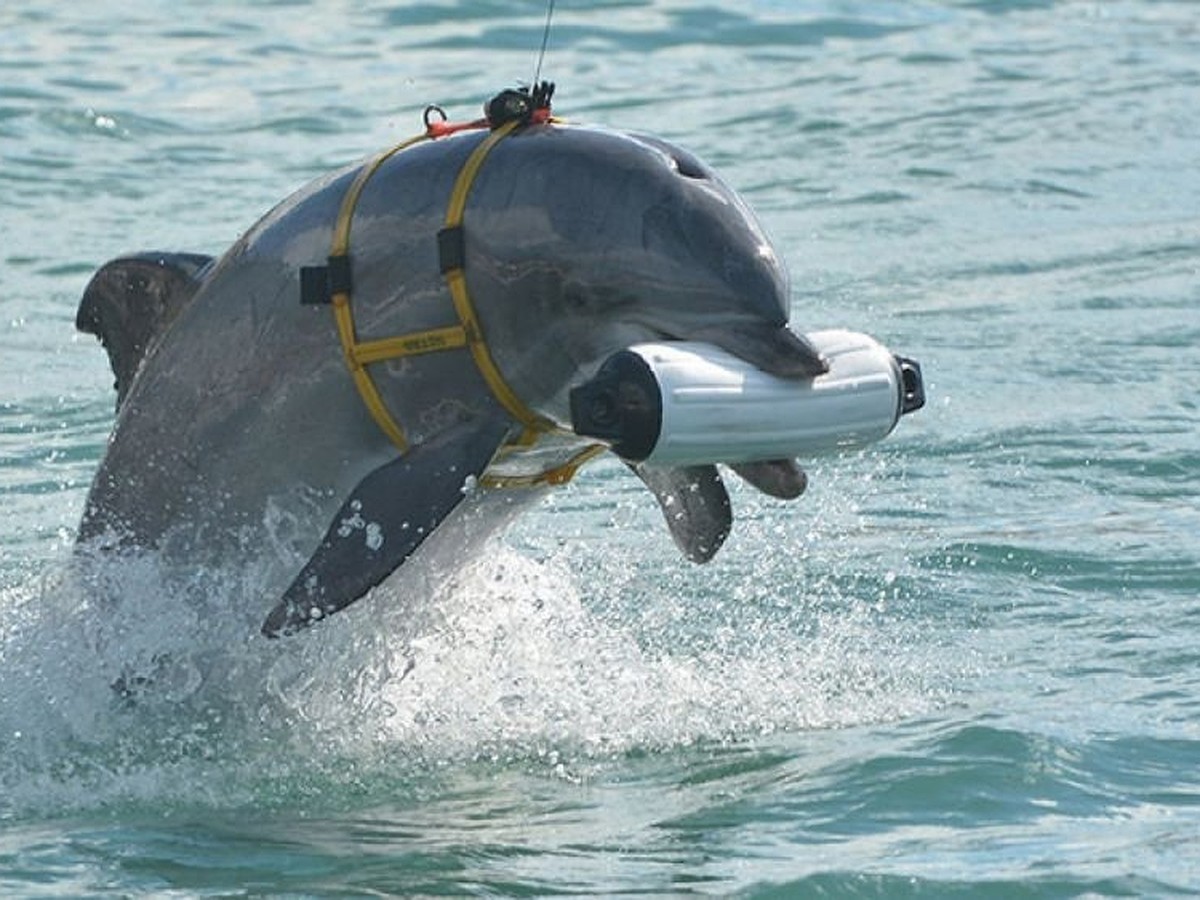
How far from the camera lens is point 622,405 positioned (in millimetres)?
8281

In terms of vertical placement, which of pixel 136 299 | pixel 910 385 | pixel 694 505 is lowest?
pixel 694 505

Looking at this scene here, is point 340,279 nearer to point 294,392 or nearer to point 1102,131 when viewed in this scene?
point 294,392

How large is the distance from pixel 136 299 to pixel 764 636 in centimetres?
261

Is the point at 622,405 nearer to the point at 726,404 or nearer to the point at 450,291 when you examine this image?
the point at 726,404

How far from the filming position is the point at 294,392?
930cm

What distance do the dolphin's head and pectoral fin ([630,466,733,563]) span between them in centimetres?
73

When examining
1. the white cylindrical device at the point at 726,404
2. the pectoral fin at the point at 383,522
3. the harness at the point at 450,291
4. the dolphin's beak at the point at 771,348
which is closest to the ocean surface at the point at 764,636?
the pectoral fin at the point at 383,522

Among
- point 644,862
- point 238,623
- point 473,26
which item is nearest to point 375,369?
point 238,623

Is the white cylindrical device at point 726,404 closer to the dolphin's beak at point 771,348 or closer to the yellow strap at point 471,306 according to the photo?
the dolphin's beak at point 771,348

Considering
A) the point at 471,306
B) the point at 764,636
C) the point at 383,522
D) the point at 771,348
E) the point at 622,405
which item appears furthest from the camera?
the point at 764,636

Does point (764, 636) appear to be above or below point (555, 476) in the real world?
below

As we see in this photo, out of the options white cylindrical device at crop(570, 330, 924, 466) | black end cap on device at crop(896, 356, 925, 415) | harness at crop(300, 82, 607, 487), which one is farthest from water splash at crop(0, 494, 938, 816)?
white cylindrical device at crop(570, 330, 924, 466)

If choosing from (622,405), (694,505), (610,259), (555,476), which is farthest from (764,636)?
(622,405)

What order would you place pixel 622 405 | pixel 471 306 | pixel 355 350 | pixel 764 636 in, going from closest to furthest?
pixel 622 405, pixel 471 306, pixel 355 350, pixel 764 636
